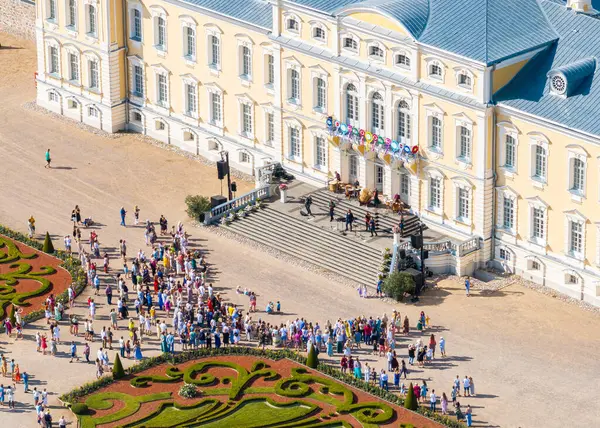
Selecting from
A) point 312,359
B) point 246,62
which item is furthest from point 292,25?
point 312,359

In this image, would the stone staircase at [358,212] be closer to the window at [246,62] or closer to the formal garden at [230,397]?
the window at [246,62]

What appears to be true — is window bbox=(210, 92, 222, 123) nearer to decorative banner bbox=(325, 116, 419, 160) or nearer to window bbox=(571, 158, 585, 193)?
decorative banner bbox=(325, 116, 419, 160)

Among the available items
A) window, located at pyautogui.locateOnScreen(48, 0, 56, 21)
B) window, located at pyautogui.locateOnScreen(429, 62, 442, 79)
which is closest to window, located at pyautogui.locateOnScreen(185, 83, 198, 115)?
window, located at pyautogui.locateOnScreen(48, 0, 56, 21)

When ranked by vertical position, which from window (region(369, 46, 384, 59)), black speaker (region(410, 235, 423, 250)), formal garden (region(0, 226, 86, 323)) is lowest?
formal garden (region(0, 226, 86, 323))

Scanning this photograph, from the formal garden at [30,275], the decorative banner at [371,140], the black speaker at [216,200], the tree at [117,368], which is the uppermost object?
the decorative banner at [371,140]

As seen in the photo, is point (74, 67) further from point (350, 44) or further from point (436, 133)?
point (436, 133)

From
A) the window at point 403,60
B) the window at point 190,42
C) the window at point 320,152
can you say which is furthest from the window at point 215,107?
the window at point 403,60
